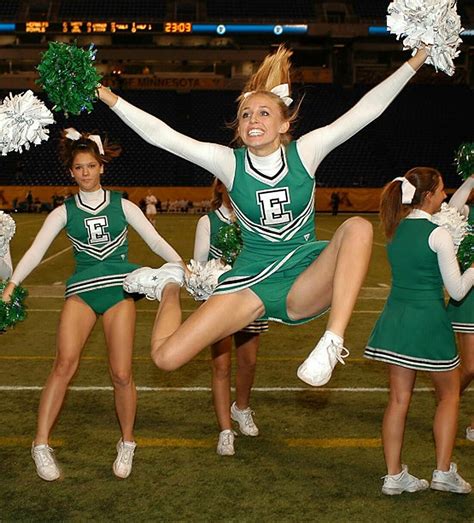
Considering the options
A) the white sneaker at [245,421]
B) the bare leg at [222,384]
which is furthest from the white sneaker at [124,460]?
the white sneaker at [245,421]

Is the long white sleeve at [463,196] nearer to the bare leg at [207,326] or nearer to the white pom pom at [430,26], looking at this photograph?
the white pom pom at [430,26]

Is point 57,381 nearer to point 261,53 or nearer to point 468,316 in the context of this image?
point 468,316

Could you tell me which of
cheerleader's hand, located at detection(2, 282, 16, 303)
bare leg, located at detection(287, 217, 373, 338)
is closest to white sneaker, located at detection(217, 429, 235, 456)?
cheerleader's hand, located at detection(2, 282, 16, 303)

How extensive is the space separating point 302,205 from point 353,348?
4138mm

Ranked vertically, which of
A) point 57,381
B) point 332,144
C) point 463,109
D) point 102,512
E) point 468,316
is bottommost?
point 102,512

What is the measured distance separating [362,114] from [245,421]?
2302 millimetres

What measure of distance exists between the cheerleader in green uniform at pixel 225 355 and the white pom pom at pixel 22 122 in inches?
52.1

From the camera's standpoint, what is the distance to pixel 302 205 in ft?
10.6

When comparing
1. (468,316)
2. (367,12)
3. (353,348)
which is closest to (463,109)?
(367,12)

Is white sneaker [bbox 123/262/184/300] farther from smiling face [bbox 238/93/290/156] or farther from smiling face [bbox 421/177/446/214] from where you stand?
smiling face [bbox 421/177/446/214]

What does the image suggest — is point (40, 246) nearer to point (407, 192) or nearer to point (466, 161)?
point (407, 192)

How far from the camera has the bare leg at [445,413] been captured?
3791 millimetres

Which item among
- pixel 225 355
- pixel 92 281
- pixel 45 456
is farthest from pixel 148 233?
pixel 45 456

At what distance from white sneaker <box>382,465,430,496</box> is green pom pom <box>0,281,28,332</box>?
1946 millimetres
